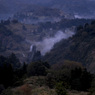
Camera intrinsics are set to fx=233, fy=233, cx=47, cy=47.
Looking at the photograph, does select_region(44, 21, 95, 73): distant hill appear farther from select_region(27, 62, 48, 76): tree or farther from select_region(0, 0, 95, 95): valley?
select_region(27, 62, 48, 76): tree

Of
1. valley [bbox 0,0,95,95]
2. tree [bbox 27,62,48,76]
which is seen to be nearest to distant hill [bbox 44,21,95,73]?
valley [bbox 0,0,95,95]

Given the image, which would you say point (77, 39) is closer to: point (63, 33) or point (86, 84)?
point (86, 84)

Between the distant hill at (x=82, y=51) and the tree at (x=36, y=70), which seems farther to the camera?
the distant hill at (x=82, y=51)

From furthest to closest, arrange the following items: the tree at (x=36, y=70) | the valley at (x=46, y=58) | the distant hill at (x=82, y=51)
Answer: the distant hill at (x=82, y=51)
the tree at (x=36, y=70)
the valley at (x=46, y=58)

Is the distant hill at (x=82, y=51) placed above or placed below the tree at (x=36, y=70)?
below

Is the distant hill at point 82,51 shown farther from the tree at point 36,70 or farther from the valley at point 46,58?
the tree at point 36,70

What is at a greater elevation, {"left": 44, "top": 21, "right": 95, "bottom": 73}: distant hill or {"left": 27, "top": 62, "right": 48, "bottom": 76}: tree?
{"left": 27, "top": 62, "right": 48, "bottom": 76}: tree

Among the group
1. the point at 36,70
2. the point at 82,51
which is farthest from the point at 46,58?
the point at 36,70

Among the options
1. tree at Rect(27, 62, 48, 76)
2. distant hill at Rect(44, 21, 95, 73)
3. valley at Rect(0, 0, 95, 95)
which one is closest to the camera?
valley at Rect(0, 0, 95, 95)

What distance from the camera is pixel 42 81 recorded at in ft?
65.8

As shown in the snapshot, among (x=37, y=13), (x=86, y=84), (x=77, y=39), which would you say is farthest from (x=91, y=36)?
(x=37, y=13)

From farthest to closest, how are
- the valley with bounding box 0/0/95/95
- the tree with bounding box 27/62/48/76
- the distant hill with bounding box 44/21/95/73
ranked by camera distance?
the distant hill with bounding box 44/21/95/73 < the tree with bounding box 27/62/48/76 < the valley with bounding box 0/0/95/95

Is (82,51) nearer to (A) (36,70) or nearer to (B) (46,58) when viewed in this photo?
(B) (46,58)

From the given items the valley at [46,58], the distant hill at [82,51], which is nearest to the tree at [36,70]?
the valley at [46,58]
